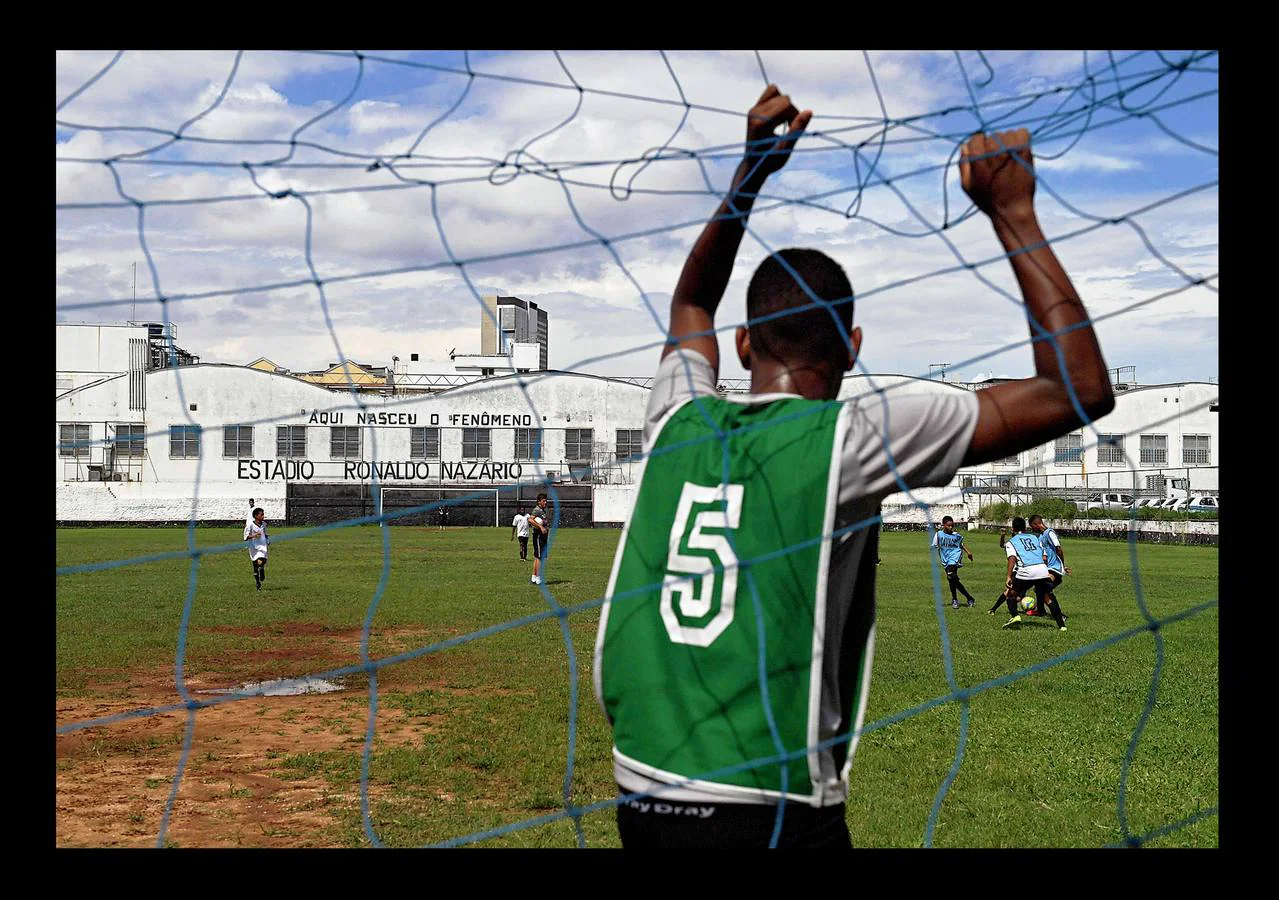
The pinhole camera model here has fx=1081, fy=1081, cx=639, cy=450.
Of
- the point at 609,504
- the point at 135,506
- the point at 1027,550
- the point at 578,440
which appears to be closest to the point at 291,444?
the point at 135,506

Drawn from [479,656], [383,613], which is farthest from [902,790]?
[383,613]

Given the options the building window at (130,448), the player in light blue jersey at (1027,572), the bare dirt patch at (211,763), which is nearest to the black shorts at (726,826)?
the bare dirt patch at (211,763)

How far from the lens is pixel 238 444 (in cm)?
5131

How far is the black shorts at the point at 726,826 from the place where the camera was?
1904 millimetres

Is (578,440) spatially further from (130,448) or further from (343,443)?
(130,448)

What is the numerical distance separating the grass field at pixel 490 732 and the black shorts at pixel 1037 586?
503 mm

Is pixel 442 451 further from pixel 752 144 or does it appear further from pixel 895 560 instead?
pixel 752 144

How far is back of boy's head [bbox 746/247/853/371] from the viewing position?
208 centimetres

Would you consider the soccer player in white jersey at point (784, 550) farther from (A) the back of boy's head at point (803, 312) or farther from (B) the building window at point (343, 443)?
(B) the building window at point (343, 443)

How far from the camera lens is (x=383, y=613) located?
52.0ft

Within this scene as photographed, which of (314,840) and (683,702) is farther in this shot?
(314,840)
